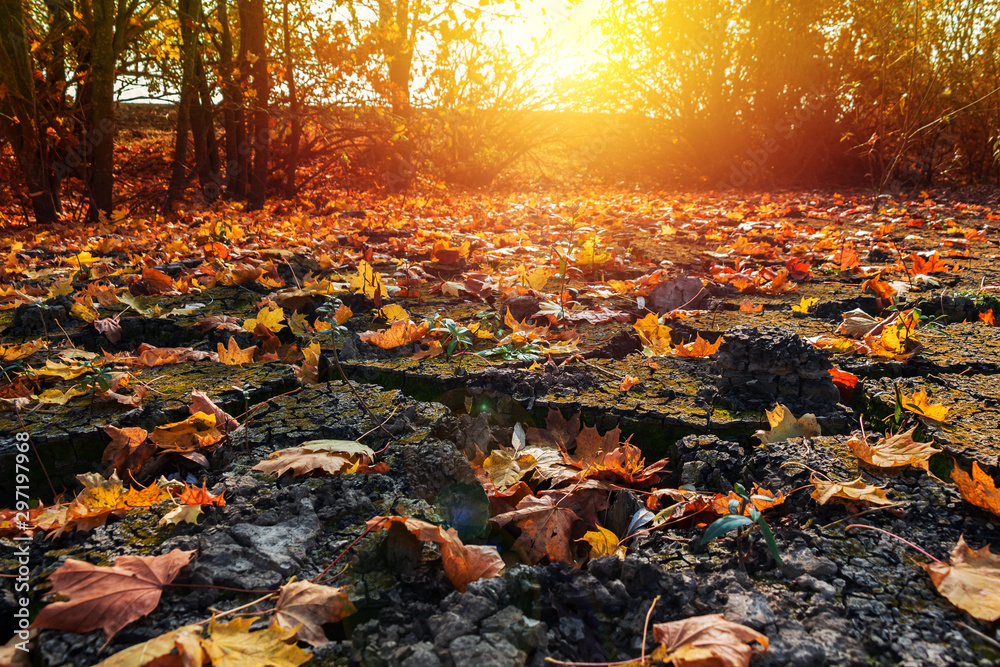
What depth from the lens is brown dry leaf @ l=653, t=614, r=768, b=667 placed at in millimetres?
683

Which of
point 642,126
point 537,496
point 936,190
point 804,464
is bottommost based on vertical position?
point 537,496

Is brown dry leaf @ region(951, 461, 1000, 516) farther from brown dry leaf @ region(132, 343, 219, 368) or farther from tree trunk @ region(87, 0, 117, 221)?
tree trunk @ region(87, 0, 117, 221)

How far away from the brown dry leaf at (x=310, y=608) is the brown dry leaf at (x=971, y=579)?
0.80 meters

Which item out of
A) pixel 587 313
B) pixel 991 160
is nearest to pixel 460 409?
pixel 587 313

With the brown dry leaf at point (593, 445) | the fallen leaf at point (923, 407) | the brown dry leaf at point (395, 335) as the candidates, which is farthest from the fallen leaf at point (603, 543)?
the brown dry leaf at point (395, 335)

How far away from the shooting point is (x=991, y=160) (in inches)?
267

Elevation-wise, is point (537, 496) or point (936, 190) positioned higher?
point (936, 190)

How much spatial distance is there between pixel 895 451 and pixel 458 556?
0.84 metres

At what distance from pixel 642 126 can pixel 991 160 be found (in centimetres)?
492

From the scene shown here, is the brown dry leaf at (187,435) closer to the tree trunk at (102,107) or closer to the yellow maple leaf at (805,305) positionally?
the yellow maple leaf at (805,305)

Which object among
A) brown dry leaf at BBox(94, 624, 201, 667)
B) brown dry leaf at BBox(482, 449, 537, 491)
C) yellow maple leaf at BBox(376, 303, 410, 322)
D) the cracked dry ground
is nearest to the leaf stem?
the cracked dry ground

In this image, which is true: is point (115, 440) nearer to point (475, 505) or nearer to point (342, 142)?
point (475, 505)

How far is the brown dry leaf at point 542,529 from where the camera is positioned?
984 mm

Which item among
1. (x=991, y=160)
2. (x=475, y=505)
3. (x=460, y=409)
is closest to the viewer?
(x=475, y=505)
